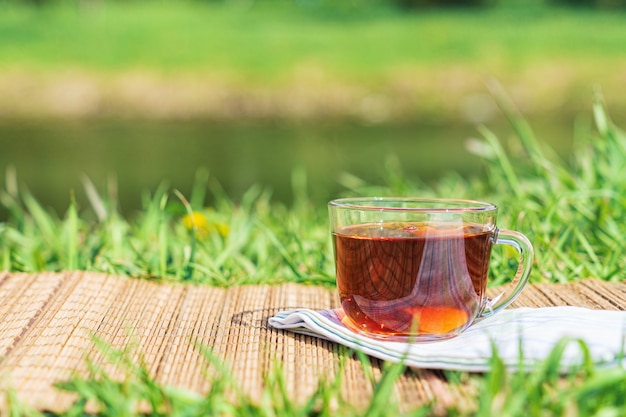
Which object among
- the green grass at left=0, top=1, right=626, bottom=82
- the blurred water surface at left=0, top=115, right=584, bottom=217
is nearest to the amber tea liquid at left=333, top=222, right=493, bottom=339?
the blurred water surface at left=0, top=115, right=584, bottom=217

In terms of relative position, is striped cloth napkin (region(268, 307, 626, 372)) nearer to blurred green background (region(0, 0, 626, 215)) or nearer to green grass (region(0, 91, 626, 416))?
green grass (region(0, 91, 626, 416))

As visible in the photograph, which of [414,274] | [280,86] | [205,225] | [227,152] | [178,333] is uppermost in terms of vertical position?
[414,274]

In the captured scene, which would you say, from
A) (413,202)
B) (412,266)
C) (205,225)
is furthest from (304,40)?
(412,266)

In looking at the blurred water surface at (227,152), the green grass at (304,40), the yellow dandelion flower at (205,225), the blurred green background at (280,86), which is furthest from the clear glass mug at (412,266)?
the green grass at (304,40)

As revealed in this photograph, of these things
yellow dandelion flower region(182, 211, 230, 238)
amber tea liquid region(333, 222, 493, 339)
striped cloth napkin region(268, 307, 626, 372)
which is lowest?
yellow dandelion flower region(182, 211, 230, 238)

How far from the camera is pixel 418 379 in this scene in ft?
3.14

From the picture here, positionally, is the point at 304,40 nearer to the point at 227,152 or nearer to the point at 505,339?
the point at 227,152

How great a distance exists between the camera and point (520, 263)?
3.63ft

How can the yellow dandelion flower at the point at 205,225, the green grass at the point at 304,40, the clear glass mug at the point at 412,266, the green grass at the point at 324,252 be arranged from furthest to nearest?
the green grass at the point at 304,40 → the yellow dandelion flower at the point at 205,225 → the clear glass mug at the point at 412,266 → the green grass at the point at 324,252

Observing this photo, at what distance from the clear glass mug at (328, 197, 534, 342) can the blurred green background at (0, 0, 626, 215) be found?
2741 mm

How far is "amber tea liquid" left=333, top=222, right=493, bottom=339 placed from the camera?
994 mm

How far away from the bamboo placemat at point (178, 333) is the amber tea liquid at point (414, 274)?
0.07 meters

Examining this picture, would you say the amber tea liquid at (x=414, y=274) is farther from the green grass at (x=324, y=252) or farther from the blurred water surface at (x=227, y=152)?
the blurred water surface at (x=227, y=152)

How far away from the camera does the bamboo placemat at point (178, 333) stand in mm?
939
